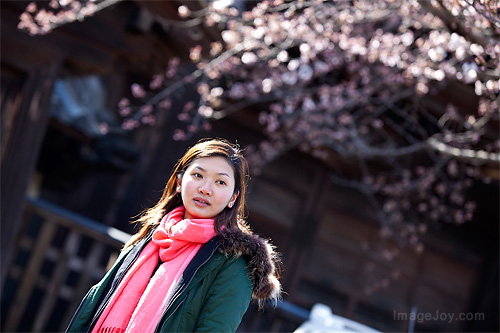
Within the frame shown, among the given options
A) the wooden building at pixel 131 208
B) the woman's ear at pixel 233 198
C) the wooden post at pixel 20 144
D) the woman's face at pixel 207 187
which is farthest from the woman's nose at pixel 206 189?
the wooden post at pixel 20 144

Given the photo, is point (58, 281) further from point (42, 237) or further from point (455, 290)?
point (455, 290)

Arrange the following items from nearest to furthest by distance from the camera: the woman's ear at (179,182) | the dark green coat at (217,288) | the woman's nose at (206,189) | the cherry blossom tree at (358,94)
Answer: the dark green coat at (217,288) → the woman's nose at (206,189) → the woman's ear at (179,182) → the cherry blossom tree at (358,94)

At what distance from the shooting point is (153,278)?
1851 mm

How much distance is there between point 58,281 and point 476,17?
3.40 m

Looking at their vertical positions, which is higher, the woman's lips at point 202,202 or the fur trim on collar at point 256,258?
the woman's lips at point 202,202

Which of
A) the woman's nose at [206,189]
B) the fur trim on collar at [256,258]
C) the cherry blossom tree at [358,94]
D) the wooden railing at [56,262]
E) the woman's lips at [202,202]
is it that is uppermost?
the cherry blossom tree at [358,94]

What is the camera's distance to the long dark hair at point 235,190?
A: 77.8 inches

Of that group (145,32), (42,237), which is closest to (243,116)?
(145,32)

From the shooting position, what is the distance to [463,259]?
6457 millimetres

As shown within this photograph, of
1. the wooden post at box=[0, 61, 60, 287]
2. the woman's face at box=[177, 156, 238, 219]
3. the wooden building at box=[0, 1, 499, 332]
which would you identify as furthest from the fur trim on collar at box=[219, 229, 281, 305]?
the wooden post at box=[0, 61, 60, 287]

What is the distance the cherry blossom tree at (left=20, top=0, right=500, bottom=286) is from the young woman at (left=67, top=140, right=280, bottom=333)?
6.61ft

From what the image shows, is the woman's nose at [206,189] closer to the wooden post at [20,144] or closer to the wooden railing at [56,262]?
the wooden railing at [56,262]

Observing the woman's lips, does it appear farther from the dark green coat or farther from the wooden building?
the wooden building

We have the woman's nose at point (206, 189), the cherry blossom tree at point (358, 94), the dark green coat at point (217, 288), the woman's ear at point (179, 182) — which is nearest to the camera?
the dark green coat at point (217, 288)
